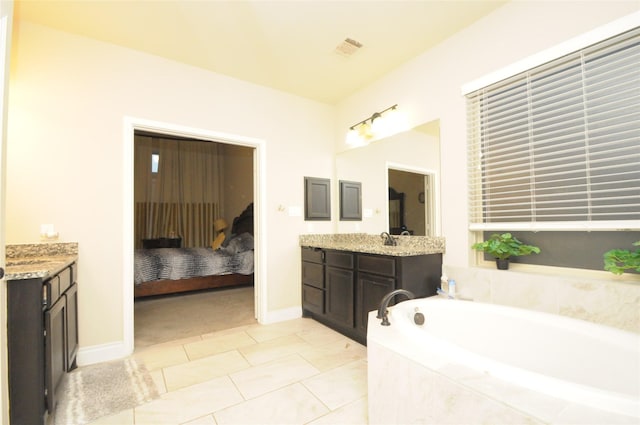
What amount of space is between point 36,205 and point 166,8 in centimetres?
173

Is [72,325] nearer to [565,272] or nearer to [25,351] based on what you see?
[25,351]

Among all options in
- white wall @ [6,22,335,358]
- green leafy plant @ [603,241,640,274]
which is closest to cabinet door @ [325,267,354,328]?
green leafy plant @ [603,241,640,274]

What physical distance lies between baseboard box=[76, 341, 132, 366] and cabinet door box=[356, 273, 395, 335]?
1979mm

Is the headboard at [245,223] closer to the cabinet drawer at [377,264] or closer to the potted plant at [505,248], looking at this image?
the cabinet drawer at [377,264]

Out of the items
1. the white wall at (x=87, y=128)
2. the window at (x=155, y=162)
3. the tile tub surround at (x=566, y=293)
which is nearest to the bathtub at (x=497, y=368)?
the tile tub surround at (x=566, y=293)

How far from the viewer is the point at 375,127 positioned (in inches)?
120

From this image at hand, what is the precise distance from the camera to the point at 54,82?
7.25 ft

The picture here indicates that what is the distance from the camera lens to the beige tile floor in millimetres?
1630

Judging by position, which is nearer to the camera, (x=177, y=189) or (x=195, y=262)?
(x=195, y=262)

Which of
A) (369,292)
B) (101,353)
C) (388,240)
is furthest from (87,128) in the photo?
(388,240)

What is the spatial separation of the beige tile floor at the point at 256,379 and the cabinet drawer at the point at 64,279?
2.69 ft

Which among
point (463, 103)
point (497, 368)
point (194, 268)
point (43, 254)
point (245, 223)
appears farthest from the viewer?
point (245, 223)

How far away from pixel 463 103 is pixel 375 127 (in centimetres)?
96

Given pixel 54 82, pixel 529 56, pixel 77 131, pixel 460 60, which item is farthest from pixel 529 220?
pixel 54 82
